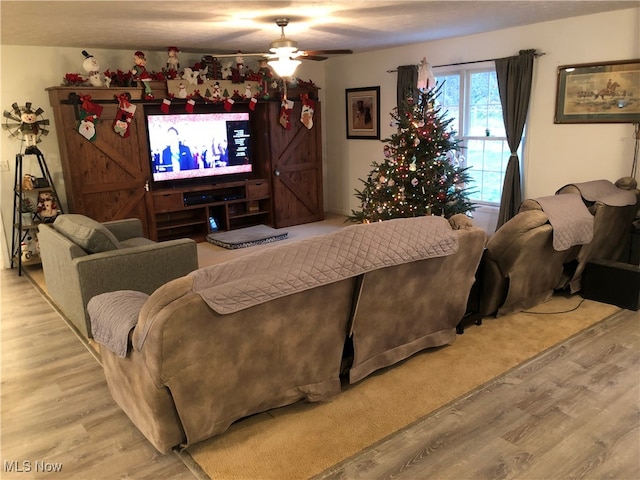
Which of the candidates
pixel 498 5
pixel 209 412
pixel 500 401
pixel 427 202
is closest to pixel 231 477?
pixel 209 412

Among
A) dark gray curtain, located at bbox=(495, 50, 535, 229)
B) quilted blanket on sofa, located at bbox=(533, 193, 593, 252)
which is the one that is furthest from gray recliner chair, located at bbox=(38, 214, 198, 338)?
dark gray curtain, located at bbox=(495, 50, 535, 229)

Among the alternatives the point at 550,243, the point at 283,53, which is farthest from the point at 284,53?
the point at 550,243

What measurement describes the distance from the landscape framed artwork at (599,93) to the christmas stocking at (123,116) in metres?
4.69

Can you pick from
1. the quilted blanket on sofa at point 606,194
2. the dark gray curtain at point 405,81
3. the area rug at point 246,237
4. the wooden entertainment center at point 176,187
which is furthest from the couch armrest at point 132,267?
the dark gray curtain at point 405,81

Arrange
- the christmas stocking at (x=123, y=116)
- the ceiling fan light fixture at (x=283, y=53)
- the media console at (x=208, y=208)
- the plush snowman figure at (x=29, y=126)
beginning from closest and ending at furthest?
the ceiling fan light fixture at (x=283, y=53)
the plush snowman figure at (x=29, y=126)
the christmas stocking at (x=123, y=116)
the media console at (x=208, y=208)

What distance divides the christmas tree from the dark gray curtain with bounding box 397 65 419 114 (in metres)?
1.18

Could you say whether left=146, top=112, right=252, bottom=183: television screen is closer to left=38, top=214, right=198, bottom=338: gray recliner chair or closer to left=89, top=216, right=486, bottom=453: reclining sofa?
left=38, top=214, right=198, bottom=338: gray recliner chair

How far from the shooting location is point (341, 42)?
5.96 m

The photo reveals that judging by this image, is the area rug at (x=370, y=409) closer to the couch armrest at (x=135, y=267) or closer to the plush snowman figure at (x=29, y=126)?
the couch armrest at (x=135, y=267)

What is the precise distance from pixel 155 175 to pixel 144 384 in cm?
449

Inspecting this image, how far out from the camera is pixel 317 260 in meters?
2.48

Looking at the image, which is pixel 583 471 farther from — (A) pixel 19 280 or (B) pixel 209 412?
(A) pixel 19 280

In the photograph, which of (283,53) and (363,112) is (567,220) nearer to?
(283,53)

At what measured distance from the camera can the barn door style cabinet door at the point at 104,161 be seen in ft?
18.0
